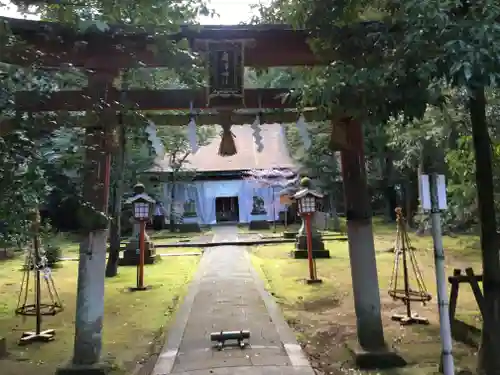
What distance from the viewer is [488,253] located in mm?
5102

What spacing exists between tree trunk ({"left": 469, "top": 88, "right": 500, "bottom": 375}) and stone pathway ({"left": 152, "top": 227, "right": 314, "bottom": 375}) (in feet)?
5.97

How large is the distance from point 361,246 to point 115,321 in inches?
180

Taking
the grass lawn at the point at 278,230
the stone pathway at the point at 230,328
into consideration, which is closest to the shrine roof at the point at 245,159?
the grass lawn at the point at 278,230

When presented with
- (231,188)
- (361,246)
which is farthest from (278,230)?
(361,246)

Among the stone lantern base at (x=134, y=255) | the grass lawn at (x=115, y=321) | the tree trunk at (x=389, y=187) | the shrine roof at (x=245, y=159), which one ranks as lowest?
the grass lawn at (x=115, y=321)

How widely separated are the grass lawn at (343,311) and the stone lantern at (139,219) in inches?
129

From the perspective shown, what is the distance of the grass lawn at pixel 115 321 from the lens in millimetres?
6379

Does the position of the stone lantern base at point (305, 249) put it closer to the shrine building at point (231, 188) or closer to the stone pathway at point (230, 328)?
the stone pathway at point (230, 328)

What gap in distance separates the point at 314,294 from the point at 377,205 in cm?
1980

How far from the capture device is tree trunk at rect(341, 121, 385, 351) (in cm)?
596

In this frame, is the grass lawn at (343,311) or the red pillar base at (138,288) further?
the red pillar base at (138,288)

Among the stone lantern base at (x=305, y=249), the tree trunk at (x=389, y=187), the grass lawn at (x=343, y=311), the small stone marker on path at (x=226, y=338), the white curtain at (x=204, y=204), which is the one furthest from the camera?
the white curtain at (x=204, y=204)

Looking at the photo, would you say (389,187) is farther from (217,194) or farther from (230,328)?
(230,328)

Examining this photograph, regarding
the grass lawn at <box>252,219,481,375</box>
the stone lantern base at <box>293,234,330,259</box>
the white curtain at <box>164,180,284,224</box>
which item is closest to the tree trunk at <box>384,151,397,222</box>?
the white curtain at <box>164,180,284,224</box>
